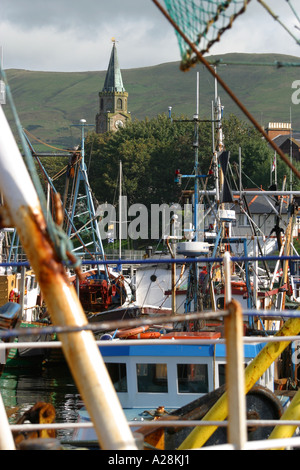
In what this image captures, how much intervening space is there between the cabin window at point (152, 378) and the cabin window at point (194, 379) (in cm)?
27

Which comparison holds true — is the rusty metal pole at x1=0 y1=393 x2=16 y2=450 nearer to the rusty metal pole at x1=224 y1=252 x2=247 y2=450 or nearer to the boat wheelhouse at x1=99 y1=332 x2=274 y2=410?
the rusty metal pole at x1=224 y1=252 x2=247 y2=450

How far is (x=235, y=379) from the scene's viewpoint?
318 centimetres

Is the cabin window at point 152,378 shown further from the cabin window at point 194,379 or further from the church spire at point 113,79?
the church spire at point 113,79

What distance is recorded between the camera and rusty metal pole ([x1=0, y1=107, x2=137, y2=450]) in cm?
330

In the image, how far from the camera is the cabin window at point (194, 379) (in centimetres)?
1107

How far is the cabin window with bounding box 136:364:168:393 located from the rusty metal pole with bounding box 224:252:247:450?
8.11 meters

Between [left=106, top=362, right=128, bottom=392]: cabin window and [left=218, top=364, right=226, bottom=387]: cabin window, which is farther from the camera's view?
[left=106, top=362, right=128, bottom=392]: cabin window

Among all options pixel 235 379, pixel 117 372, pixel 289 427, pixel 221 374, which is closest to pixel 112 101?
pixel 117 372

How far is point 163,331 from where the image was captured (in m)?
15.7

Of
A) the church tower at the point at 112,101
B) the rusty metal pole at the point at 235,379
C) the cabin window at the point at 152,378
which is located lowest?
the cabin window at the point at 152,378

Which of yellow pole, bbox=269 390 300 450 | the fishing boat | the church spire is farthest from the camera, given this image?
the church spire

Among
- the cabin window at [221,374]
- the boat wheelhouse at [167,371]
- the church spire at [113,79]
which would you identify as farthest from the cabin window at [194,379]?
the church spire at [113,79]

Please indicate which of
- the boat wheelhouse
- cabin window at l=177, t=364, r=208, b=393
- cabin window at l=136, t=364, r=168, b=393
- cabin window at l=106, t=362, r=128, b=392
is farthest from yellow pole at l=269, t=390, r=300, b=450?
cabin window at l=106, t=362, r=128, b=392
